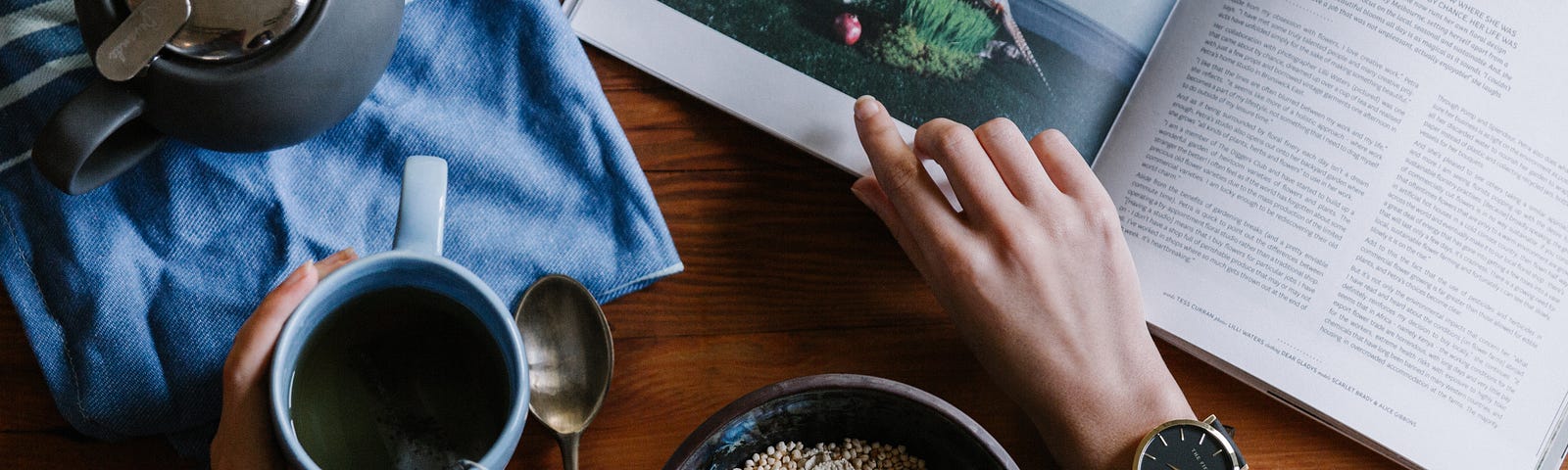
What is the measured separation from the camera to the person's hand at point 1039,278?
0.54 meters

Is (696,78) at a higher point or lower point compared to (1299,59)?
lower

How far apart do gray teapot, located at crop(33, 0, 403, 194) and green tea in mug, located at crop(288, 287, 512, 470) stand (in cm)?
10

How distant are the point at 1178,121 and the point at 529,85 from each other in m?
0.36

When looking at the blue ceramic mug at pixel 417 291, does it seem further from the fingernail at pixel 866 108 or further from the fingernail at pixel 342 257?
the fingernail at pixel 866 108

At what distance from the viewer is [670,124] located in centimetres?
59

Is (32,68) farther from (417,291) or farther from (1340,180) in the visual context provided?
(1340,180)

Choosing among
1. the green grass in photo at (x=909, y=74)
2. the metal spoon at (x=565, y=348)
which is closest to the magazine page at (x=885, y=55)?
the green grass in photo at (x=909, y=74)

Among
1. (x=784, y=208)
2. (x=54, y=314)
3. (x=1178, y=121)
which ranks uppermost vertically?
(x=1178, y=121)

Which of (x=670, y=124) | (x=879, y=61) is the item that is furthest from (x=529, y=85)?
(x=879, y=61)

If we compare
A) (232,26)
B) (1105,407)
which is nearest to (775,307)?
(1105,407)

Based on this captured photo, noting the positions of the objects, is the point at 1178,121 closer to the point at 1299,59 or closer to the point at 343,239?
the point at 1299,59

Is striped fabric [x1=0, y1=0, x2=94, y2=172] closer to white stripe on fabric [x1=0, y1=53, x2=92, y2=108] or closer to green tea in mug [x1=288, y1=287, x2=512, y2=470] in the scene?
white stripe on fabric [x1=0, y1=53, x2=92, y2=108]

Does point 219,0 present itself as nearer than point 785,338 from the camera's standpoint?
Yes

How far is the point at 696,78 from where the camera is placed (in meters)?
0.58
